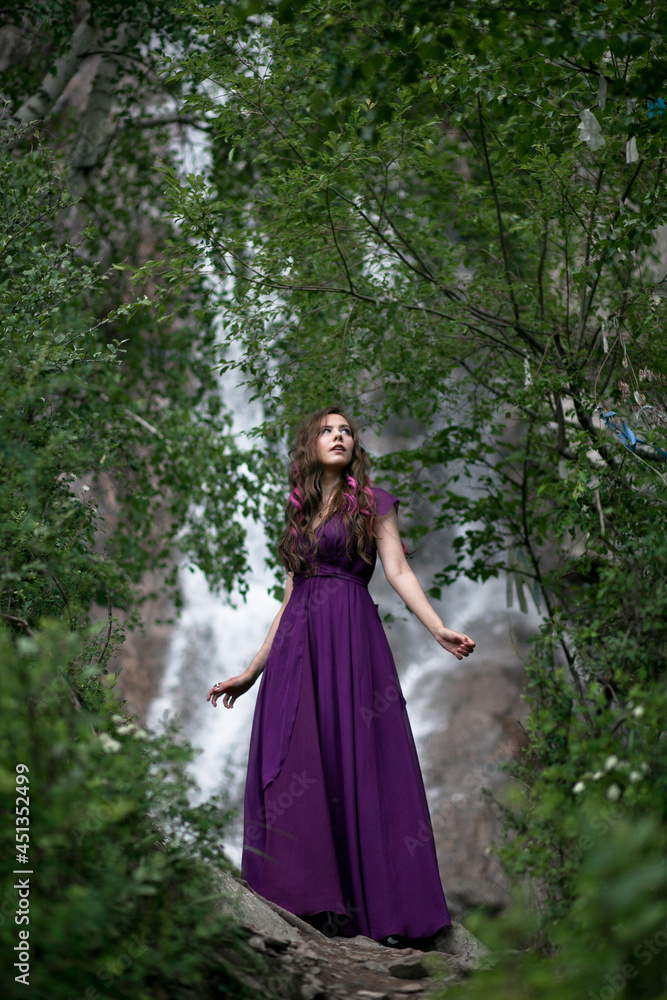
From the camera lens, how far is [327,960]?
2188 mm

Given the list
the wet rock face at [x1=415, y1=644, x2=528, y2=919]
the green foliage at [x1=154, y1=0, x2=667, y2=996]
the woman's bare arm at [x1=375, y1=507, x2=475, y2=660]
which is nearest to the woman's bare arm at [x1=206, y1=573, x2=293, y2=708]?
the woman's bare arm at [x1=375, y1=507, x2=475, y2=660]

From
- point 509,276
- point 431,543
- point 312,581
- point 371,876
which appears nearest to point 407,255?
point 509,276

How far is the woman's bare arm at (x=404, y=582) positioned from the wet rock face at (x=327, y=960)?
939 mm

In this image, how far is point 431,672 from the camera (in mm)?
9891

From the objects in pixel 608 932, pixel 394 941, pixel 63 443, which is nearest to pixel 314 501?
pixel 63 443

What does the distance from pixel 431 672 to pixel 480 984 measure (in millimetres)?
8803

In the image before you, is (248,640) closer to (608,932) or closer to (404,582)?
(404,582)

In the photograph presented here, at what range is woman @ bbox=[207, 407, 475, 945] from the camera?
2.80 meters

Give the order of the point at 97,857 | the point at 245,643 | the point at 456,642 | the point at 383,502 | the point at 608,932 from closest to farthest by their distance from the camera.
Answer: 1. the point at 608,932
2. the point at 97,857
3. the point at 456,642
4. the point at 383,502
5. the point at 245,643

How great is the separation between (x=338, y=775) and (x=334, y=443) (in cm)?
128

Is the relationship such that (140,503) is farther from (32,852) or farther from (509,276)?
(32,852)

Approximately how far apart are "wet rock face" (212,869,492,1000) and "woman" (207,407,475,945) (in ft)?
0.39

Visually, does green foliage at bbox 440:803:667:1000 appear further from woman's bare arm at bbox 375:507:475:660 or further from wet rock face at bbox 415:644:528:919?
wet rock face at bbox 415:644:528:919

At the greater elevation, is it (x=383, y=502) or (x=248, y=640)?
(x=248, y=640)
